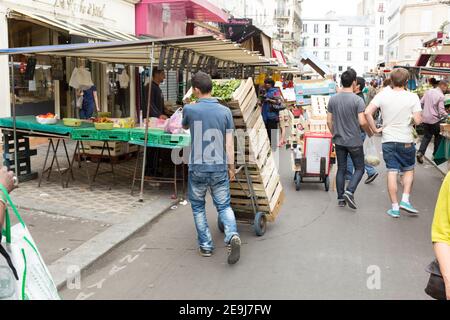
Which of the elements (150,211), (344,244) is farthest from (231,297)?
(150,211)

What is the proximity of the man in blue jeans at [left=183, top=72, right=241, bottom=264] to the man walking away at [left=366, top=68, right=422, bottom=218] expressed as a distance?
271 cm

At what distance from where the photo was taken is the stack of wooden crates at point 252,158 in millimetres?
5582

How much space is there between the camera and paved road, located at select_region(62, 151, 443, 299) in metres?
4.34

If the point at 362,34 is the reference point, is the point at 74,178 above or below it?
below

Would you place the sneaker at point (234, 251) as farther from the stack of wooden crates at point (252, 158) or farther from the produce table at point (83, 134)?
the produce table at point (83, 134)

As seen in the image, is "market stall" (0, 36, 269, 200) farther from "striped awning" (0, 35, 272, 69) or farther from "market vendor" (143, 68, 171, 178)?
"market vendor" (143, 68, 171, 178)

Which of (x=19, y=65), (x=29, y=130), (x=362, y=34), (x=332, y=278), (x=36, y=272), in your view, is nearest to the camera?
(x=36, y=272)

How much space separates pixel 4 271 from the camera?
7.55ft

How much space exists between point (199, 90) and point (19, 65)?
26.7 feet

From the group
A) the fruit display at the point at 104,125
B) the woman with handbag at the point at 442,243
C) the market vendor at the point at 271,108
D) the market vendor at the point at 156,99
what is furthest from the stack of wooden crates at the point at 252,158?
the market vendor at the point at 271,108

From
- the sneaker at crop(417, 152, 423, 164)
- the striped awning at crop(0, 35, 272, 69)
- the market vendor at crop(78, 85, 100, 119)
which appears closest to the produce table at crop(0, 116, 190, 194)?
the striped awning at crop(0, 35, 272, 69)

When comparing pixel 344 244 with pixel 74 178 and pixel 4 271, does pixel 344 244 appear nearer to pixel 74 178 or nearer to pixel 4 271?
pixel 4 271

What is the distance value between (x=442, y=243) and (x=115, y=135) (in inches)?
243

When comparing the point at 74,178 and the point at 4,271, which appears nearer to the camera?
the point at 4,271
